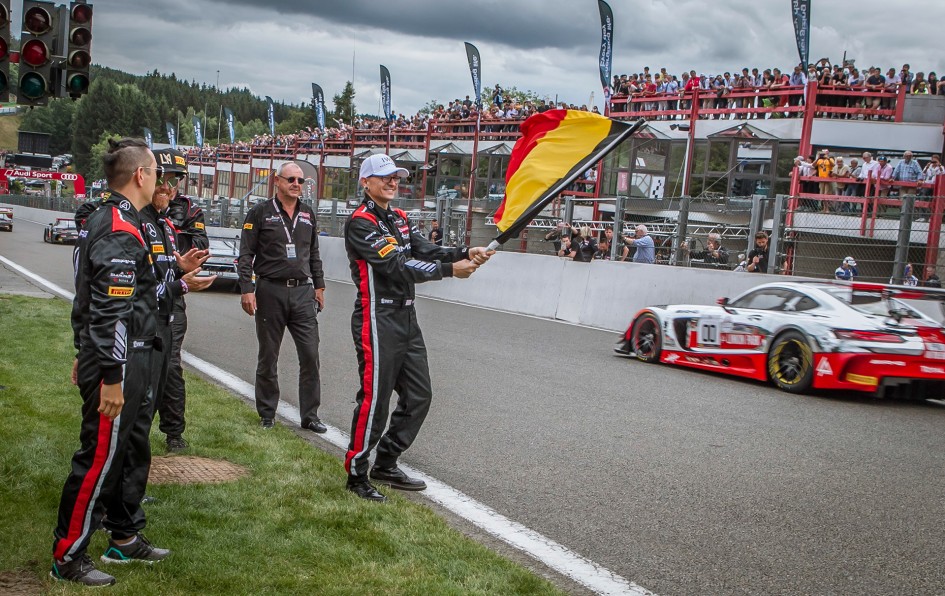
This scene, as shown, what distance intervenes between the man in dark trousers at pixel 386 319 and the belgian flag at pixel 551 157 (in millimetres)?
346

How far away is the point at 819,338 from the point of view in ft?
33.1

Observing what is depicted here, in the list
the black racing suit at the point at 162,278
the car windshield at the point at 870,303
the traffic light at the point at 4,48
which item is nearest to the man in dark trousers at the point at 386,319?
the black racing suit at the point at 162,278

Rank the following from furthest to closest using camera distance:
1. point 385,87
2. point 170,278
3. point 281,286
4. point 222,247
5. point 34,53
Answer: point 385,87, point 222,247, point 34,53, point 281,286, point 170,278

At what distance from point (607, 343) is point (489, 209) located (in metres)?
11.4

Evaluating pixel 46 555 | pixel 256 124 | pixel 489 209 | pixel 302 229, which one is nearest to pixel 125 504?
pixel 46 555

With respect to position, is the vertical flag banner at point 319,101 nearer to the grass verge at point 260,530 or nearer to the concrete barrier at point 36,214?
the concrete barrier at point 36,214

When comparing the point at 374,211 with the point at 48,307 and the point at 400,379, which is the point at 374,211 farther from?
the point at 48,307

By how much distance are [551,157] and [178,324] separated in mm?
2932

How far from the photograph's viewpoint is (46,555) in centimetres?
421

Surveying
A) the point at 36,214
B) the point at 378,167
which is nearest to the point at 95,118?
the point at 36,214

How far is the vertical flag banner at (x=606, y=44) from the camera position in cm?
2956

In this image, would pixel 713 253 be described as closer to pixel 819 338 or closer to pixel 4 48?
pixel 819 338

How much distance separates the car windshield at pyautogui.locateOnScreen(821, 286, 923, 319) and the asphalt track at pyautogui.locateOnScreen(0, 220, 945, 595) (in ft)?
3.14

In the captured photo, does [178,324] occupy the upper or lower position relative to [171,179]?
lower
